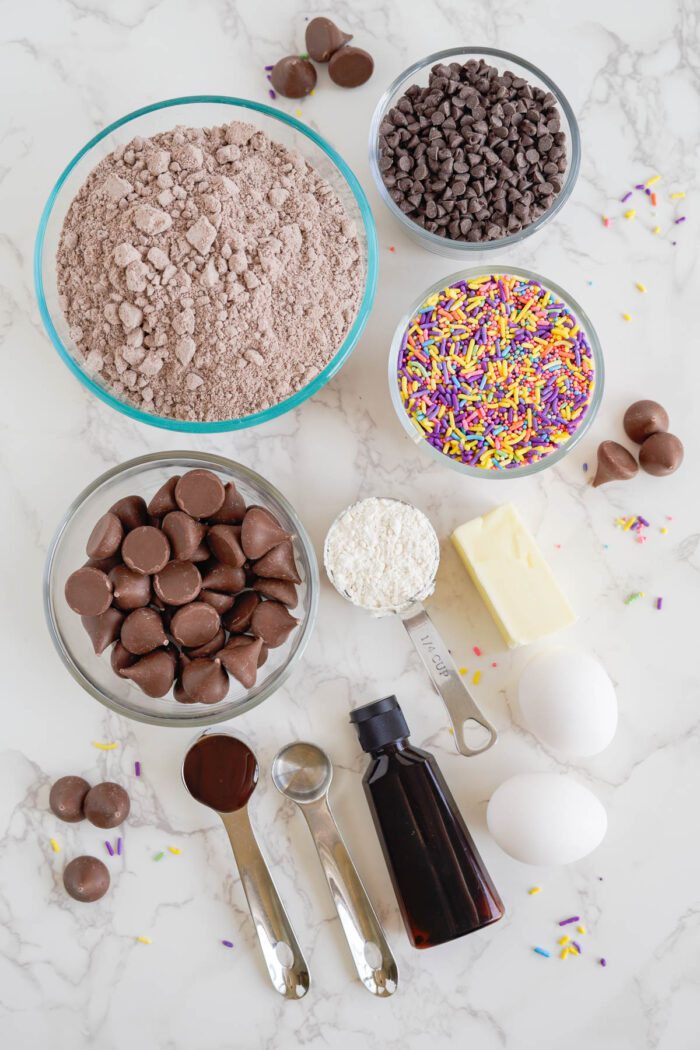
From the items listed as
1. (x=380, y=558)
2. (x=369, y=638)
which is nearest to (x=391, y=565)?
(x=380, y=558)

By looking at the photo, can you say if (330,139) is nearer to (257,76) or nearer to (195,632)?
(257,76)

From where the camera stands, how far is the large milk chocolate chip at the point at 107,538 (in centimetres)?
125

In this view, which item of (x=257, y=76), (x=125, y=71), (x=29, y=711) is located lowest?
(x=29, y=711)

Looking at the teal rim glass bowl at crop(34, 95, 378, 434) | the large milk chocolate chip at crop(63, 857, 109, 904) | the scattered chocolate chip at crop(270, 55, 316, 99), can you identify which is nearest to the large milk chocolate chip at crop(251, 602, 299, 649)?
the teal rim glass bowl at crop(34, 95, 378, 434)

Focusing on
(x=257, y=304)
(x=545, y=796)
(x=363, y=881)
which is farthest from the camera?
(x=363, y=881)

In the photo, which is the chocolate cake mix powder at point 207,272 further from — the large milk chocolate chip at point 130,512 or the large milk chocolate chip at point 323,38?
the large milk chocolate chip at point 323,38

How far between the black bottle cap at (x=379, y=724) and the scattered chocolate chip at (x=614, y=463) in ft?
2.00

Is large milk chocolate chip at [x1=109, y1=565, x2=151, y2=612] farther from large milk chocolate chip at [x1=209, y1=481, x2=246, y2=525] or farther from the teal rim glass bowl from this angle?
the teal rim glass bowl

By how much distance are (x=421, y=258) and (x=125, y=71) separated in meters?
0.71

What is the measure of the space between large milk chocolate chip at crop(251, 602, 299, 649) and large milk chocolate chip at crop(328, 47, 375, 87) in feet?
3.43

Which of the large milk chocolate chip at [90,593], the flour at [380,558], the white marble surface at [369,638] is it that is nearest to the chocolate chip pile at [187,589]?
the large milk chocolate chip at [90,593]

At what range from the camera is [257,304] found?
124 centimetres

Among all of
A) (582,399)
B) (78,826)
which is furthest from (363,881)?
(582,399)

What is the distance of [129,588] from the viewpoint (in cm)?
125
